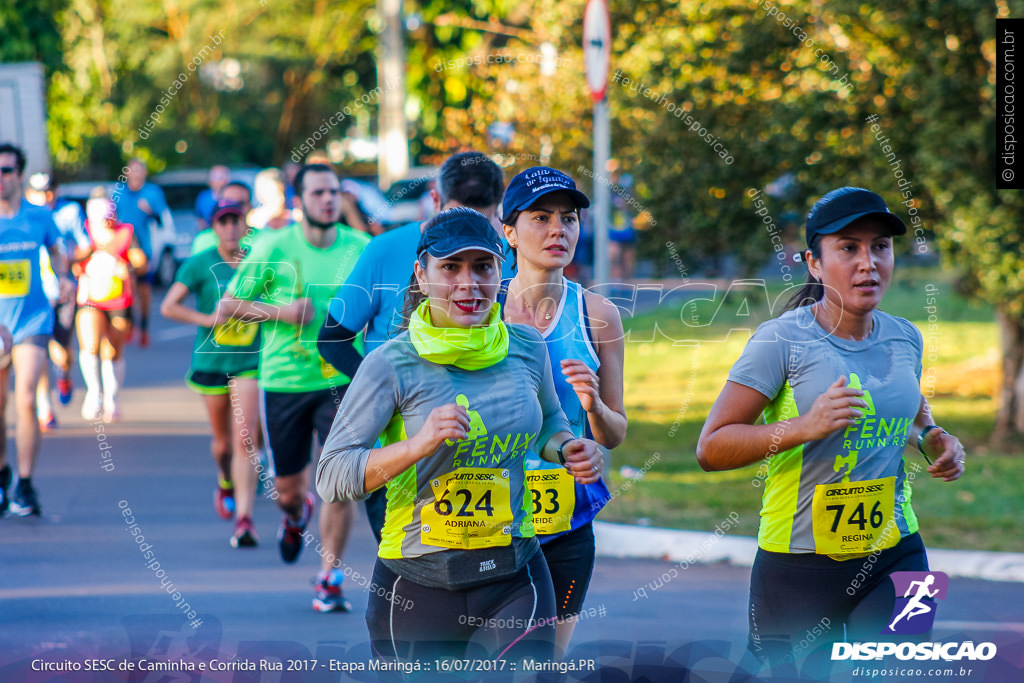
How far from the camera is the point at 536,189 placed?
13.3 ft

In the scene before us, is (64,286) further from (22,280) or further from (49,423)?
(49,423)

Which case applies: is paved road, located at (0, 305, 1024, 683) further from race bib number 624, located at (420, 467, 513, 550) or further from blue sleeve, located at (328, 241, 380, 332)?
blue sleeve, located at (328, 241, 380, 332)

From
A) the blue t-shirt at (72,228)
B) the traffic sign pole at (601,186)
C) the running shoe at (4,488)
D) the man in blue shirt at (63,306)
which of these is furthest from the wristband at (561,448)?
the blue t-shirt at (72,228)

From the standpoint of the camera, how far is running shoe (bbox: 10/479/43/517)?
25.7ft

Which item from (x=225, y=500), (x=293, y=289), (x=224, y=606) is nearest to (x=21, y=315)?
(x=225, y=500)

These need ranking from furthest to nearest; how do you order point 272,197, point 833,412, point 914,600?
point 272,197 < point 914,600 < point 833,412

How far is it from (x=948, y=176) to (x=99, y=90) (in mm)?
30298

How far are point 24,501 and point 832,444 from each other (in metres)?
5.94

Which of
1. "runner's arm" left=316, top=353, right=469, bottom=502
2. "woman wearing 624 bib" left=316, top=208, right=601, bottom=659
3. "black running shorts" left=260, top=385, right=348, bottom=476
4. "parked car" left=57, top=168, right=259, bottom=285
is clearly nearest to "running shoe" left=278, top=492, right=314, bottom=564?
"black running shorts" left=260, top=385, right=348, bottom=476

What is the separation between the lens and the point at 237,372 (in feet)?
24.7

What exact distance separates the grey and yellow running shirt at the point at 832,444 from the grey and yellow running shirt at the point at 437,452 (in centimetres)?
69

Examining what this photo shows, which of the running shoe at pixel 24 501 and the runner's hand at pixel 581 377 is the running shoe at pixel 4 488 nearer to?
the running shoe at pixel 24 501

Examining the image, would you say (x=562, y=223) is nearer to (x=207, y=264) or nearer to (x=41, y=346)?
(x=207, y=264)

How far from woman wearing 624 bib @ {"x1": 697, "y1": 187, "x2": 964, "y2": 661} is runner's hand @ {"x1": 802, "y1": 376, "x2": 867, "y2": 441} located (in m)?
0.11
